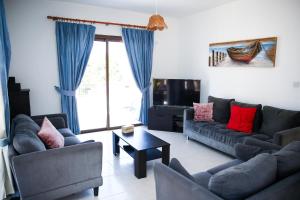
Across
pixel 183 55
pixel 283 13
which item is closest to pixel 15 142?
pixel 283 13

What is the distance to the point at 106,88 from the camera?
508cm

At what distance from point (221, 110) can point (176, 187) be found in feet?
9.48

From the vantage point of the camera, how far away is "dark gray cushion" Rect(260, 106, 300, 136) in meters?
3.17

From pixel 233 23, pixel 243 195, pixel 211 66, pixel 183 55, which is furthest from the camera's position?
pixel 183 55

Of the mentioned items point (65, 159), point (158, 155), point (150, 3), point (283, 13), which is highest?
point (150, 3)

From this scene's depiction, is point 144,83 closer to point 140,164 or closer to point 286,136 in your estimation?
point 140,164

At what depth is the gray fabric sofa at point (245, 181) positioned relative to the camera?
57.2 inches

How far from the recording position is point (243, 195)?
1.45 meters

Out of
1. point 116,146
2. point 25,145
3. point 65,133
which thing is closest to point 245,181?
point 25,145

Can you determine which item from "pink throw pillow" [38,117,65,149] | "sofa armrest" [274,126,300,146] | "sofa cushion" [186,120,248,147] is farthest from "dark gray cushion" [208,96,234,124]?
"pink throw pillow" [38,117,65,149]

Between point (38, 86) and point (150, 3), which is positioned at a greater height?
point (150, 3)

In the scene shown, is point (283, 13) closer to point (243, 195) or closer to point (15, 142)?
point (243, 195)

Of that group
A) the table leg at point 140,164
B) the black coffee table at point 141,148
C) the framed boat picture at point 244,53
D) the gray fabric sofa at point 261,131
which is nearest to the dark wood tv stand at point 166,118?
the gray fabric sofa at point 261,131

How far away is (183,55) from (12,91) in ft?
12.9
